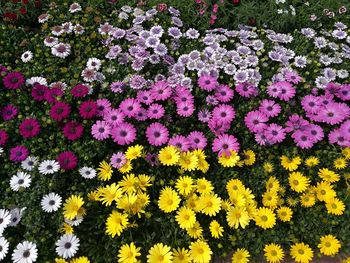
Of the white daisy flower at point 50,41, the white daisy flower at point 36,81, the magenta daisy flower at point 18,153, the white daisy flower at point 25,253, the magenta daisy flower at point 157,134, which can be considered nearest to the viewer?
the white daisy flower at point 25,253

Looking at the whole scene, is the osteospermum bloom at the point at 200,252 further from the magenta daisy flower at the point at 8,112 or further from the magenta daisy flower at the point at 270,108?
the magenta daisy flower at the point at 8,112

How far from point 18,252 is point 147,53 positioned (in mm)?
2198

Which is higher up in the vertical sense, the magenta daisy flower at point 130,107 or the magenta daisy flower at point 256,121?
the magenta daisy flower at point 256,121

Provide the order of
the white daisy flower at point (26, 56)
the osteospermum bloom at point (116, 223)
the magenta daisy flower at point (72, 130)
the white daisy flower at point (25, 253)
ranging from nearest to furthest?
the white daisy flower at point (25, 253) < the osteospermum bloom at point (116, 223) < the magenta daisy flower at point (72, 130) < the white daisy flower at point (26, 56)

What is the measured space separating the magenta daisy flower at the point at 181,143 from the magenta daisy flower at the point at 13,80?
143 cm

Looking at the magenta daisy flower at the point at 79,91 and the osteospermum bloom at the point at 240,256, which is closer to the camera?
the osteospermum bloom at the point at 240,256

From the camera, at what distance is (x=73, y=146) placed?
3.38 metres

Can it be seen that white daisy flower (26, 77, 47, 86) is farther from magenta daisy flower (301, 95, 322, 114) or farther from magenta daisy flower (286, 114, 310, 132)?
magenta daisy flower (301, 95, 322, 114)

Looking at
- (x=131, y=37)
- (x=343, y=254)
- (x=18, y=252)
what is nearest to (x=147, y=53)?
(x=131, y=37)

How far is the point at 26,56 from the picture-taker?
4.11 m

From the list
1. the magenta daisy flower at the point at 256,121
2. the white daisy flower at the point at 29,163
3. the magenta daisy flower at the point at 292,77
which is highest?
the magenta daisy flower at the point at 292,77

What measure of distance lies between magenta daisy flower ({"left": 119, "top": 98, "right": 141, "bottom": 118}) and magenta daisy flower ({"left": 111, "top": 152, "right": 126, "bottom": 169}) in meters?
0.41

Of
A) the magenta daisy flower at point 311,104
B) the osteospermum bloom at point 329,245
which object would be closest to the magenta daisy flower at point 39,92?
the magenta daisy flower at point 311,104

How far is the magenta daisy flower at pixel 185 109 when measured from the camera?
3.63 metres
